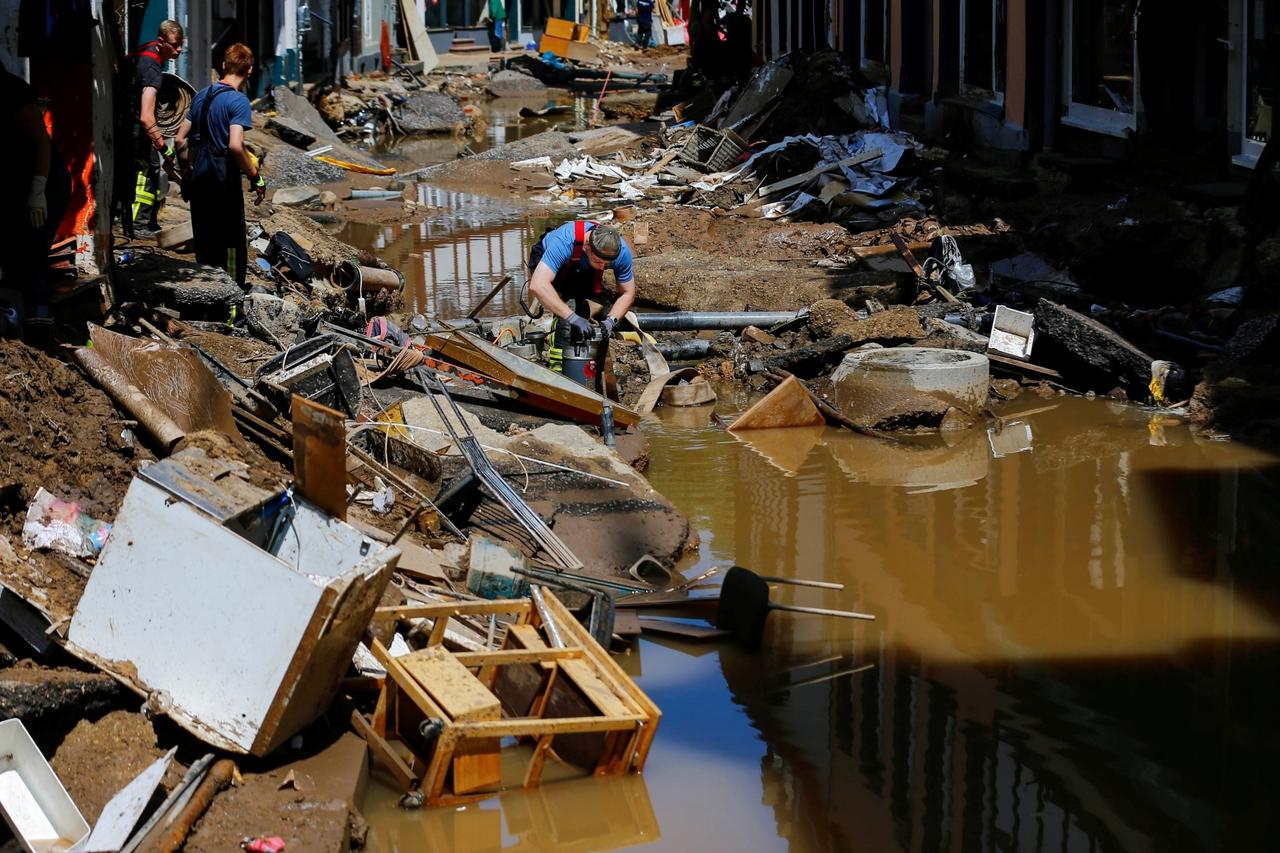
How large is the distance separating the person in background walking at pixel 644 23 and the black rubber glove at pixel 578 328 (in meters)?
37.5

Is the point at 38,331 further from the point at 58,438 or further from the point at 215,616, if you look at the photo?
the point at 215,616

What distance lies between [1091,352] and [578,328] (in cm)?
355

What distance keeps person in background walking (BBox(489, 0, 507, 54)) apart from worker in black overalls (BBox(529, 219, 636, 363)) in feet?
101

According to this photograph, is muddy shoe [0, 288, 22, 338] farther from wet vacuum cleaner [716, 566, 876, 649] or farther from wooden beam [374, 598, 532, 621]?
wet vacuum cleaner [716, 566, 876, 649]

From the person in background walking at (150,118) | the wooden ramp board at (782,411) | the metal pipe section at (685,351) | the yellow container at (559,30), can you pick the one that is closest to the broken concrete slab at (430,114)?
the yellow container at (559,30)

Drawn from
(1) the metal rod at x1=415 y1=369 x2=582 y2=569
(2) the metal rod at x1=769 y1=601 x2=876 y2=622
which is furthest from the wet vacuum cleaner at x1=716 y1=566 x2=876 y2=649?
(1) the metal rod at x1=415 y1=369 x2=582 y2=569

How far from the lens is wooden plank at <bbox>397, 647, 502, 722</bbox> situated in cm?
446

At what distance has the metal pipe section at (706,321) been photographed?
436 inches

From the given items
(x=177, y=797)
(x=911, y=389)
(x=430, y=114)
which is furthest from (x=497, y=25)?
(x=177, y=797)

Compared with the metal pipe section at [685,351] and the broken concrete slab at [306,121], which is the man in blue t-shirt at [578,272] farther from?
the broken concrete slab at [306,121]

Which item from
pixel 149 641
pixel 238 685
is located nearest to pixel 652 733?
pixel 238 685

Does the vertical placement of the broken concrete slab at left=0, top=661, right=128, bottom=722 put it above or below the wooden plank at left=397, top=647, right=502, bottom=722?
above

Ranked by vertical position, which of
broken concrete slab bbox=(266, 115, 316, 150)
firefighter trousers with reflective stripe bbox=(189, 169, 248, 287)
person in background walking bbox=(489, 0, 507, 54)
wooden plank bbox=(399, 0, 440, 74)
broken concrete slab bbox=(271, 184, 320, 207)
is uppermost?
person in background walking bbox=(489, 0, 507, 54)

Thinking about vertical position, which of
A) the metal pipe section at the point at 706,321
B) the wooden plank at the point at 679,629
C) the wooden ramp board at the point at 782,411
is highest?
the metal pipe section at the point at 706,321
